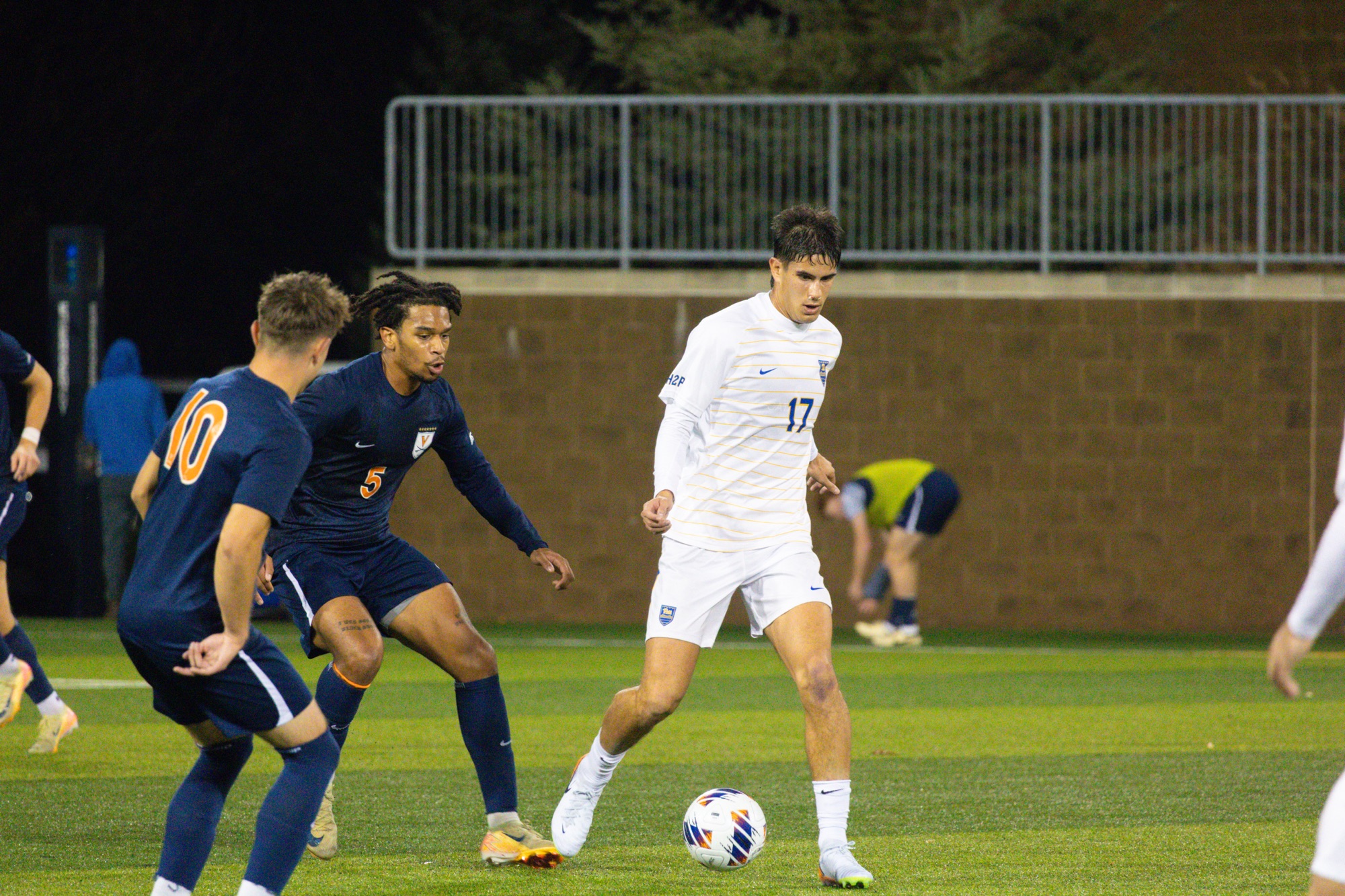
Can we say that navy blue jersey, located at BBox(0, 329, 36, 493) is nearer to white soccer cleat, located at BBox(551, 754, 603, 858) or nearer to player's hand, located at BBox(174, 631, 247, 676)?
white soccer cleat, located at BBox(551, 754, 603, 858)

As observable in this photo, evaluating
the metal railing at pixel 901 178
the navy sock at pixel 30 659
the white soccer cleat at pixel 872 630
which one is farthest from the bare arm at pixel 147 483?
the metal railing at pixel 901 178

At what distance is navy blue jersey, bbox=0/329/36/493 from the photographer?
8.47m

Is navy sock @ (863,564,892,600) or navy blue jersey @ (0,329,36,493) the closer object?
navy blue jersey @ (0,329,36,493)

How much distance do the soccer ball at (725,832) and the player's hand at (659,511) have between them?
98 centimetres

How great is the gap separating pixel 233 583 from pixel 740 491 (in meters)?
2.21

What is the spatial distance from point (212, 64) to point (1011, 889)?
63.1 feet

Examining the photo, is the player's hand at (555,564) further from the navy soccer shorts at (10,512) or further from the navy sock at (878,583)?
the navy sock at (878,583)

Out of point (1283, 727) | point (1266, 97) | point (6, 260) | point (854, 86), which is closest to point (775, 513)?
point (1283, 727)

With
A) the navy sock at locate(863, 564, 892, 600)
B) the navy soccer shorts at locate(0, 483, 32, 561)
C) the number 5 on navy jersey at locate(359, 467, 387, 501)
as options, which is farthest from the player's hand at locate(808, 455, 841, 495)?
the navy sock at locate(863, 564, 892, 600)

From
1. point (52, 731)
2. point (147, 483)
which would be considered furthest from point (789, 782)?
point (147, 483)

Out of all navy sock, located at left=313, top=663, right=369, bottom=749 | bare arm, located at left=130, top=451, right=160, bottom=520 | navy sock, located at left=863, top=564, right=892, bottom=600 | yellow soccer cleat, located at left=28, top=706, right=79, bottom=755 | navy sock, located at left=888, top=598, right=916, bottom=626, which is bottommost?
navy sock, located at left=888, top=598, right=916, bottom=626

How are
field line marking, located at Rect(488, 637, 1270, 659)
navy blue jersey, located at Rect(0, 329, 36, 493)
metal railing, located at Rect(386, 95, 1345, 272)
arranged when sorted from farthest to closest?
metal railing, located at Rect(386, 95, 1345, 272)
field line marking, located at Rect(488, 637, 1270, 659)
navy blue jersey, located at Rect(0, 329, 36, 493)

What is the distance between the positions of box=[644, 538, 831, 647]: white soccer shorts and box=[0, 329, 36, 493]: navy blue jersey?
3.68 m

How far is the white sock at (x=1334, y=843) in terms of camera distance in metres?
3.90
